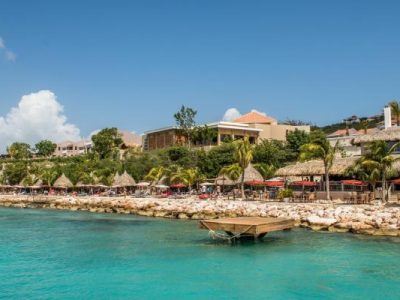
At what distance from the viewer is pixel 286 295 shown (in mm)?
14656

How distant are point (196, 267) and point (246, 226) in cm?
488

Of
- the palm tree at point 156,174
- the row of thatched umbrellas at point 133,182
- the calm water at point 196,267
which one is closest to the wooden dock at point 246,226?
the calm water at point 196,267

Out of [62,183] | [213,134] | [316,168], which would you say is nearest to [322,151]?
[316,168]

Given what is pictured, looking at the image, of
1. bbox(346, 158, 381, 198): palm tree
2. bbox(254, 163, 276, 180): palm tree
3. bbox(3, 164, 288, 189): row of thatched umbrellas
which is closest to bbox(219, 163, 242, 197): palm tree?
bbox(3, 164, 288, 189): row of thatched umbrellas

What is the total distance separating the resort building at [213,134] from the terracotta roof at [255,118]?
614 cm

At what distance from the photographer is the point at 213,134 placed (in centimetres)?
7681

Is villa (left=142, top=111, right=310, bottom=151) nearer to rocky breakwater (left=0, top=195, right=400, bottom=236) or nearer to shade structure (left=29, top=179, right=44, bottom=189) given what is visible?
shade structure (left=29, top=179, right=44, bottom=189)

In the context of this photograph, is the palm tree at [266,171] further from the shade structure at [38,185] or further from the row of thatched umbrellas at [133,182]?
the shade structure at [38,185]

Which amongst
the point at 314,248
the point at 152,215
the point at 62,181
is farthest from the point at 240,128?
the point at 314,248

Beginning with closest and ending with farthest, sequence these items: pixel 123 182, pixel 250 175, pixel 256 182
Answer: pixel 256 182 < pixel 250 175 < pixel 123 182

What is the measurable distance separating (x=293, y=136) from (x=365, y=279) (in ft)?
177

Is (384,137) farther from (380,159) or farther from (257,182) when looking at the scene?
(257,182)

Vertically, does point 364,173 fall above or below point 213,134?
below

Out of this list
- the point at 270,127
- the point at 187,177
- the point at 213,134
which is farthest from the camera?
the point at 270,127
